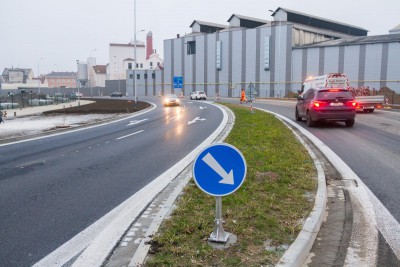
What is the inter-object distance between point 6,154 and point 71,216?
7191mm

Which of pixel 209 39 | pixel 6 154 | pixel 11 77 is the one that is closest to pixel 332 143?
pixel 6 154

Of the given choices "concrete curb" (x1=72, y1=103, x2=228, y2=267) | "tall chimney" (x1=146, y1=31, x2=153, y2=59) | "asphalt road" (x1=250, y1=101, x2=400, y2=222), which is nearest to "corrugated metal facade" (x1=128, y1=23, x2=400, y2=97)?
"tall chimney" (x1=146, y1=31, x2=153, y2=59)

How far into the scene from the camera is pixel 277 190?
6.30m

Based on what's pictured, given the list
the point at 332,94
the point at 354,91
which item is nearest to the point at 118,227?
the point at 332,94

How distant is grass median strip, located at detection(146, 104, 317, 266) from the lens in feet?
12.7

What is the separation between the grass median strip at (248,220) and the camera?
153 inches

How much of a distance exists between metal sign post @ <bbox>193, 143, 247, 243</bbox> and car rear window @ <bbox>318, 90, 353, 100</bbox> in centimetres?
1302

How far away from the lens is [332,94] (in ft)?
52.9

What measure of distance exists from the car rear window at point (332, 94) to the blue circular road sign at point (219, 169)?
1302 cm

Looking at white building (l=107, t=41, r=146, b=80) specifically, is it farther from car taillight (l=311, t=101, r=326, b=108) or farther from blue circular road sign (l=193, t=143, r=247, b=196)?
blue circular road sign (l=193, t=143, r=247, b=196)

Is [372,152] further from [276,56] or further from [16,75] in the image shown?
[16,75]

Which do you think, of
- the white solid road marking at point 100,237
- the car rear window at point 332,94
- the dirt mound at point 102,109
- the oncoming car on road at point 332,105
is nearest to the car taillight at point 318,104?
the oncoming car on road at point 332,105

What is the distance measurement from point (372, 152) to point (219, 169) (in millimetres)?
7708

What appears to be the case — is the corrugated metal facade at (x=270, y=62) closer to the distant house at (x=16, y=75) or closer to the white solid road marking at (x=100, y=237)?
the white solid road marking at (x=100, y=237)
